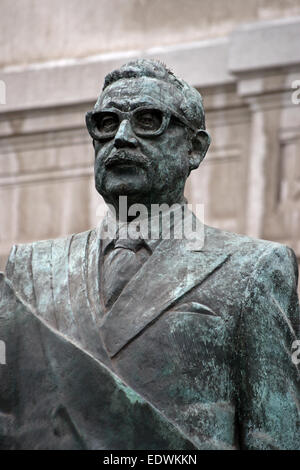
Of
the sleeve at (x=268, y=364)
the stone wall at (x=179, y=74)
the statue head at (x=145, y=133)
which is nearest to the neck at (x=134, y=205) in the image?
the statue head at (x=145, y=133)

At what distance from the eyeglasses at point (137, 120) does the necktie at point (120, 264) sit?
456 mm

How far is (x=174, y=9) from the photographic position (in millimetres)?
19062

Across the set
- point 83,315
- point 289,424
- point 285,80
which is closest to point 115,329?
point 83,315

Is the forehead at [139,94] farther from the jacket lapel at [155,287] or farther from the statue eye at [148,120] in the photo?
the jacket lapel at [155,287]

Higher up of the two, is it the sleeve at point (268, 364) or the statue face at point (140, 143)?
the statue face at point (140, 143)

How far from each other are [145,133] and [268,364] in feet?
3.64

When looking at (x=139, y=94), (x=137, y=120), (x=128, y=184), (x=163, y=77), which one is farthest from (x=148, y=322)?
(x=163, y=77)

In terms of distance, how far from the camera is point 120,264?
10.0 meters

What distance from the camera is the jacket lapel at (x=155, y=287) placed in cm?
973

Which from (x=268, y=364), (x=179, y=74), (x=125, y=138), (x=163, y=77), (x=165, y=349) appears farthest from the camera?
(x=179, y=74)

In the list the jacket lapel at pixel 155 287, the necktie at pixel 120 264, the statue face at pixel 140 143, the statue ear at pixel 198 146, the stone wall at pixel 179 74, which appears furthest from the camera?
the stone wall at pixel 179 74

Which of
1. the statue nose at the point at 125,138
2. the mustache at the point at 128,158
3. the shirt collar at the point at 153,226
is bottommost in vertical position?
the shirt collar at the point at 153,226

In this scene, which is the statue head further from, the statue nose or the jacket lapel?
Answer: the jacket lapel

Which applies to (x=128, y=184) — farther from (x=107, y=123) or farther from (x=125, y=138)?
(x=107, y=123)
